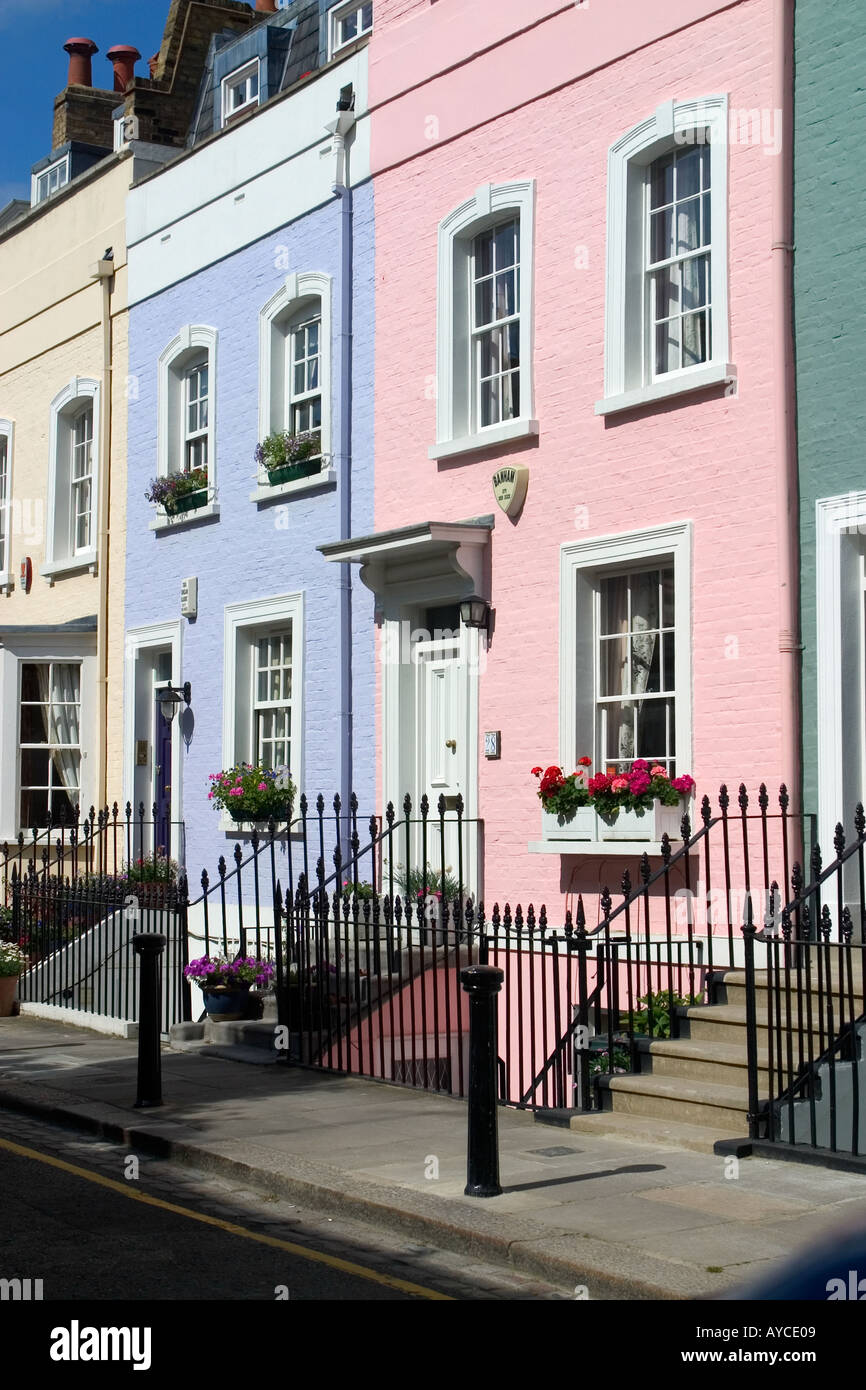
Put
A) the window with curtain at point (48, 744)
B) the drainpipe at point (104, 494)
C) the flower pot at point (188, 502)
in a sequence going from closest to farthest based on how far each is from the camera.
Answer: the flower pot at point (188, 502), the drainpipe at point (104, 494), the window with curtain at point (48, 744)

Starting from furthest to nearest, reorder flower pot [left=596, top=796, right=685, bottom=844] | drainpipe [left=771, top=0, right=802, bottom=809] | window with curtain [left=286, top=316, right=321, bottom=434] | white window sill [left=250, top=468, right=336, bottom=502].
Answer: window with curtain [left=286, top=316, right=321, bottom=434]
white window sill [left=250, top=468, right=336, bottom=502]
flower pot [left=596, top=796, right=685, bottom=844]
drainpipe [left=771, top=0, right=802, bottom=809]

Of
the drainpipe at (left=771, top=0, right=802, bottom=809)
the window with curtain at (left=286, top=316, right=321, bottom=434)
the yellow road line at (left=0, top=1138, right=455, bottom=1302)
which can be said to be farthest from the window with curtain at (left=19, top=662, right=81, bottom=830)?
the drainpipe at (left=771, top=0, right=802, bottom=809)

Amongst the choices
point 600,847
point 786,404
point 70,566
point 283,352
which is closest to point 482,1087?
point 600,847

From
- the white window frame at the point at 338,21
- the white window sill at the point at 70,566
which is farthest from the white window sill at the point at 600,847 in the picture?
the white window frame at the point at 338,21

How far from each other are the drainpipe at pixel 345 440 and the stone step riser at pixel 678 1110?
18.7 ft

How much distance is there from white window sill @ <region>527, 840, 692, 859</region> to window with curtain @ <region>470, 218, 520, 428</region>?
143 inches

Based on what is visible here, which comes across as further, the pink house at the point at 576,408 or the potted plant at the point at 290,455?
the potted plant at the point at 290,455

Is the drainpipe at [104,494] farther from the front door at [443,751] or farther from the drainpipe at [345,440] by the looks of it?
the front door at [443,751]

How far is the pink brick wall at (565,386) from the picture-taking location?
1130 cm

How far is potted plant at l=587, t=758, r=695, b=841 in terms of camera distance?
11.6 m

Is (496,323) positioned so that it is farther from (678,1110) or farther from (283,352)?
(678,1110)

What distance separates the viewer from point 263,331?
55.2 feet

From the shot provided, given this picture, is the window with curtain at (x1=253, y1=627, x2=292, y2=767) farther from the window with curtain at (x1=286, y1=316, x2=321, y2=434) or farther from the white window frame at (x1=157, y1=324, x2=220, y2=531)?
the window with curtain at (x1=286, y1=316, x2=321, y2=434)

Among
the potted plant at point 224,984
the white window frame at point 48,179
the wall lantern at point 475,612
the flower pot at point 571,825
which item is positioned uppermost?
the white window frame at point 48,179
